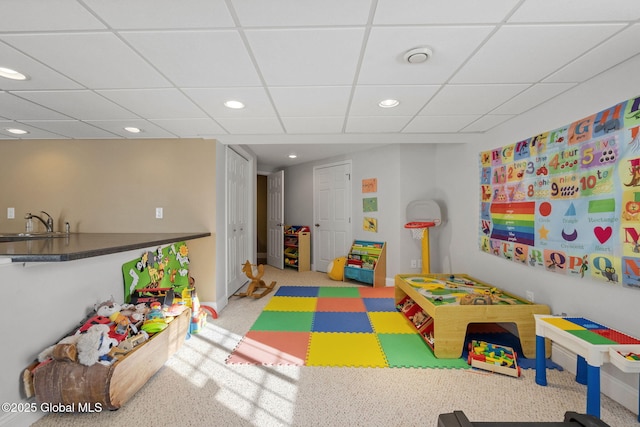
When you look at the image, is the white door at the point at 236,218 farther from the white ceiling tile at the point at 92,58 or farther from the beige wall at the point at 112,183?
the white ceiling tile at the point at 92,58

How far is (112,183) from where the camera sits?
3.42 metres

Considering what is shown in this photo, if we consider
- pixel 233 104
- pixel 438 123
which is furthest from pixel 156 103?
pixel 438 123

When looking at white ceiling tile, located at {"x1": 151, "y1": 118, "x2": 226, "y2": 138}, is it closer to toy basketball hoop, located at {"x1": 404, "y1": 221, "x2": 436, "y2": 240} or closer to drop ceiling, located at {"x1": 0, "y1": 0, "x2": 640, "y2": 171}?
→ drop ceiling, located at {"x1": 0, "y1": 0, "x2": 640, "y2": 171}

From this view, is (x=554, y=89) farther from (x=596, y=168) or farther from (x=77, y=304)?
(x=77, y=304)

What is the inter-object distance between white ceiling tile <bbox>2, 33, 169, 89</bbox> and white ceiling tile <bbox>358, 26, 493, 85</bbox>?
1399mm

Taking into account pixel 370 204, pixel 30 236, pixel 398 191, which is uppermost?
pixel 398 191

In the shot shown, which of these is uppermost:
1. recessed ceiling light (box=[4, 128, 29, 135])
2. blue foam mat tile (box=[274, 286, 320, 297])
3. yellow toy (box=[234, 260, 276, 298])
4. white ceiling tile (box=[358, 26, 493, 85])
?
recessed ceiling light (box=[4, 128, 29, 135])

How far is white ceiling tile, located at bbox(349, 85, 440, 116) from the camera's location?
2.07 metres

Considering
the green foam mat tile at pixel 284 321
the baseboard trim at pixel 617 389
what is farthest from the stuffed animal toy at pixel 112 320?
the baseboard trim at pixel 617 389

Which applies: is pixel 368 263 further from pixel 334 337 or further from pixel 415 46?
pixel 415 46

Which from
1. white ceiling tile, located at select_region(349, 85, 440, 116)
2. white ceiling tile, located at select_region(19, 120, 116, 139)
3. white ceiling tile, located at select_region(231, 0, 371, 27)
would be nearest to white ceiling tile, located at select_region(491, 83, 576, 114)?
white ceiling tile, located at select_region(349, 85, 440, 116)

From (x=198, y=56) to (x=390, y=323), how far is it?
2.94 metres

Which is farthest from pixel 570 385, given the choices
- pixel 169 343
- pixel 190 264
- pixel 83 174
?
pixel 83 174

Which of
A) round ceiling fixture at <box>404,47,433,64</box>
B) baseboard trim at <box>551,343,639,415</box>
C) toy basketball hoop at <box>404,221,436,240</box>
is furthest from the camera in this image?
toy basketball hoop at <box>404,221,436,240</box>
